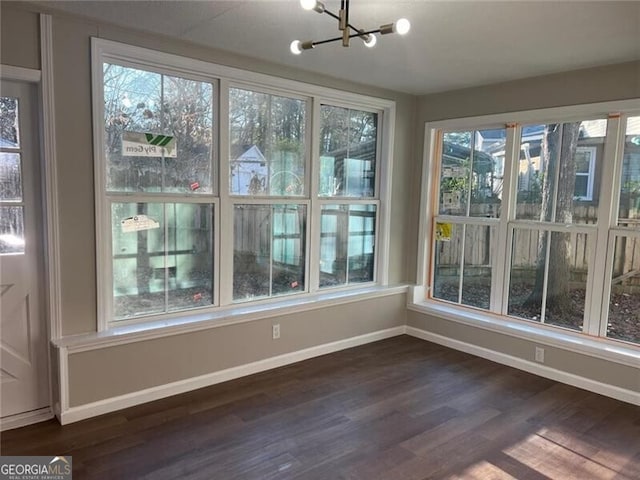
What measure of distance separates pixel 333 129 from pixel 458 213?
1471 mm

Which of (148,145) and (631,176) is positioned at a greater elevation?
(148,145)

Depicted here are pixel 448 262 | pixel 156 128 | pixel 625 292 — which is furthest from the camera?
pixel 448 262

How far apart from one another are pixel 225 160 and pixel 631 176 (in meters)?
2.98

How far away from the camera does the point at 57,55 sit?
2.63 meters

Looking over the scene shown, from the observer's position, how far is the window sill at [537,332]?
3299 mm

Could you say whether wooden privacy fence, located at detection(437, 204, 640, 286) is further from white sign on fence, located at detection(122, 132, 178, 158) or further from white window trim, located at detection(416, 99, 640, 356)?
white sign on fence, located at detection(122, 132, 178, 158)

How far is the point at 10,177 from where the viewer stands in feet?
8.64

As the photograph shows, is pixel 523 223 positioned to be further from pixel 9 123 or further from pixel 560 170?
pixel 9 123

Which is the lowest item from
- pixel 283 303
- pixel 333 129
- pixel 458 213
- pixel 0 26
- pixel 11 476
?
pixel 11 476

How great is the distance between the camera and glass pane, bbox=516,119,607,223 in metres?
3.49

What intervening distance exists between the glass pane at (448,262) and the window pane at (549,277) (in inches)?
21.5

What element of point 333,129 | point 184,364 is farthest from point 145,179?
point 333,129

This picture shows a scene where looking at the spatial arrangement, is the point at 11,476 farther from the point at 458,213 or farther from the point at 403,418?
the point at 458,213

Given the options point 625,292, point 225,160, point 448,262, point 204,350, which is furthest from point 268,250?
point 625,292
